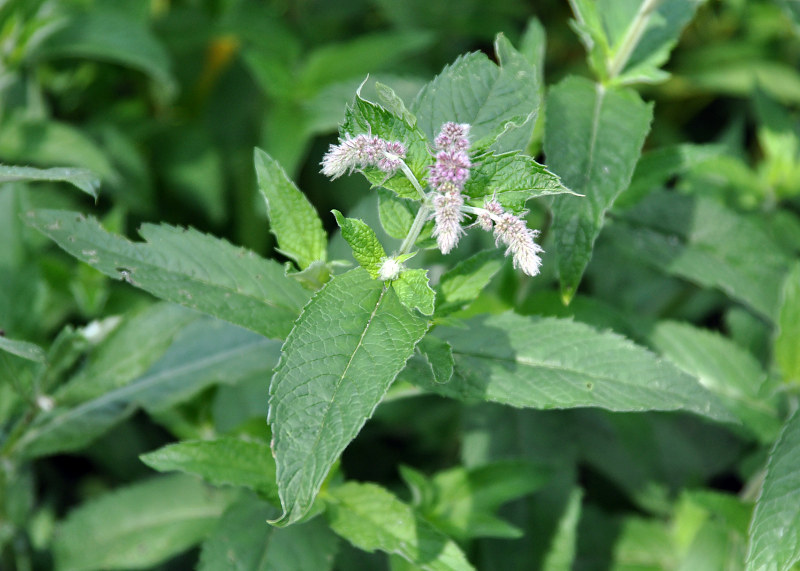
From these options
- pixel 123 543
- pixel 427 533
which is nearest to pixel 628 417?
pixel 427 533

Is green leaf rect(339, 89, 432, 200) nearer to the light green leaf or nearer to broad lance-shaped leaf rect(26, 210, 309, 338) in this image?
broad lance-shaped leaf rect(26, 210, 309, 338)

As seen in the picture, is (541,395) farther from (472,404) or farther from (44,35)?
(44,35)

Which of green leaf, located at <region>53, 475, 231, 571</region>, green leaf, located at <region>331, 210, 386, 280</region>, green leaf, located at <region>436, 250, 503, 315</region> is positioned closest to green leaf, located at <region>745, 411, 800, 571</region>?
green leaf, located at <region>436, 250, 503, 315</region>

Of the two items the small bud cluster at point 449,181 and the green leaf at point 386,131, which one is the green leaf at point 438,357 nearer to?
the small bud cluster at point 449,181

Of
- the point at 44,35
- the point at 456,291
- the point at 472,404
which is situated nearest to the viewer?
the point at 456,291

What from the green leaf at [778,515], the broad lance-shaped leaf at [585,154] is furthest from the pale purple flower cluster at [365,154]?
the green leaf at [778,515]

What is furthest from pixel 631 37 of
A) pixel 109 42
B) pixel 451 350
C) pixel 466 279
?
pixel 109 42

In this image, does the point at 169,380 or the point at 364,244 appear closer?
the point at 364,244

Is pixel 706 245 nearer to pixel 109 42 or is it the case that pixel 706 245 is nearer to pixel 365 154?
pixel 365 154
